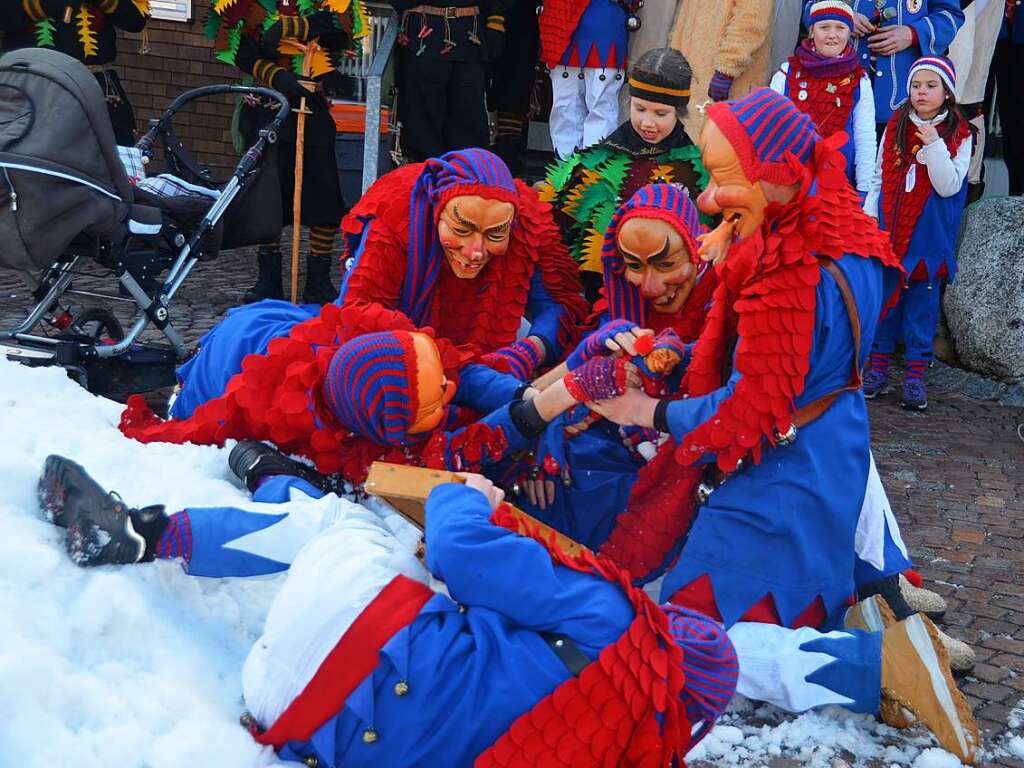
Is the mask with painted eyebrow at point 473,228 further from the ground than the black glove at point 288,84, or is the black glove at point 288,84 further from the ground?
the black glove at point 288,84

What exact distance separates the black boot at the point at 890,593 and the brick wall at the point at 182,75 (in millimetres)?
8682

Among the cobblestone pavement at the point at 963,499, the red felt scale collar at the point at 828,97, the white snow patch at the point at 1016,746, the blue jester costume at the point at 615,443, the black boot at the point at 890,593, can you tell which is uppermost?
the red felt scale collar at the point at 828,97

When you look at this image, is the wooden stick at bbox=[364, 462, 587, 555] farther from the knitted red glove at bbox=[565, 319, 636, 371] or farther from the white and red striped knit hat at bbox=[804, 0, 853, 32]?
the white and red striped knit hat at bbox=[804, 0, 853, 32]

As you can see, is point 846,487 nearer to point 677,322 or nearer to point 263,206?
point 677,322

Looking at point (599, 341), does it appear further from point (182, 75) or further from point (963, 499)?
point (182, 75)

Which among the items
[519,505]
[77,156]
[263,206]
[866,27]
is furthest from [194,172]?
[866,27]

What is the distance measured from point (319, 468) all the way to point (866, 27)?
4729mm

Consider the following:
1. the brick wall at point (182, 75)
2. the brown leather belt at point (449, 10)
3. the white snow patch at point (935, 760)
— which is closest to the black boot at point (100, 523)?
the white snow patch at point (935, 760)

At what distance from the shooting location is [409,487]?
2.65 m

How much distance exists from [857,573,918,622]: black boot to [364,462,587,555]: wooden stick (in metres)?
1.20

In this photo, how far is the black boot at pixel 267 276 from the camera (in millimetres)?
7164

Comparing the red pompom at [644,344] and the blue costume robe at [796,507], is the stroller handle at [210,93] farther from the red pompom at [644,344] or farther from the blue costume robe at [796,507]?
the blue costume robe at [796,507]

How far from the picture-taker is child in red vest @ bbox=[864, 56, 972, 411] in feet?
20.7

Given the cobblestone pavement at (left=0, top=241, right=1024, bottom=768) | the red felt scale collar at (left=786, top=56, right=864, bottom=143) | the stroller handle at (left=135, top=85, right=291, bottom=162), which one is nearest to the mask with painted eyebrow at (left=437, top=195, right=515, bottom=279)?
the cobblestone pavement at (left=0, top=241, right=1024, bottom=768)
